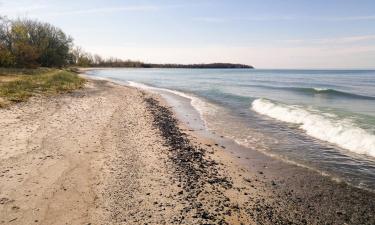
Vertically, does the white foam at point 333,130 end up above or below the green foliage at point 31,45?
below

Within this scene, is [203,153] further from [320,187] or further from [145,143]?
[320,187]

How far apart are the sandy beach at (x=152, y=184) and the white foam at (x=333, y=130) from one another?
3.83 meters

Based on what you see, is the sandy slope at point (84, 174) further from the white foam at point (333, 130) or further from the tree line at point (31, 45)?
the tree line at point (31, 45)

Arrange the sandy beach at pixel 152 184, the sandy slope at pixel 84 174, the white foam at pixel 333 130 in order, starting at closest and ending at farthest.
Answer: the sandy slope at pixel 84 174 < the sandy beach at pixel 152 184 < the white foam at pixel 333 130

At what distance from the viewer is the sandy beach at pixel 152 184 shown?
19.6 feet

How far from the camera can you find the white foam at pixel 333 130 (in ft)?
38.0

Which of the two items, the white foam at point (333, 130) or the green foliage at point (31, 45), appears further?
the green foliage at point (31, 45)

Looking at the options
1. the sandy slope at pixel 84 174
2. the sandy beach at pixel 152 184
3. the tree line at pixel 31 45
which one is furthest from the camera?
the tree line at pixel 31 45

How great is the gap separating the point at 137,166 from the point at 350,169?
236 inches

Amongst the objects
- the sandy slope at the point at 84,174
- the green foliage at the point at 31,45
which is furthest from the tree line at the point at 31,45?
the sandy slope at the point at 84,174

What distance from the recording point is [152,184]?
7.41 m

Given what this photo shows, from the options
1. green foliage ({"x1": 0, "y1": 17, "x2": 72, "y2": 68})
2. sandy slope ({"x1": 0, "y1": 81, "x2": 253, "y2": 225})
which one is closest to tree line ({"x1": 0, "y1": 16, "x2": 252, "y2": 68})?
green foliage ({"x1": 0, "y1": 17, "x2": 72, "y2": 68})

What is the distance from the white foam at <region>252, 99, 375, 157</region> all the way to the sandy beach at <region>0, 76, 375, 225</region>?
3833 mm

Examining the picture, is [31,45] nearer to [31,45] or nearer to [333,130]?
[31,45]
